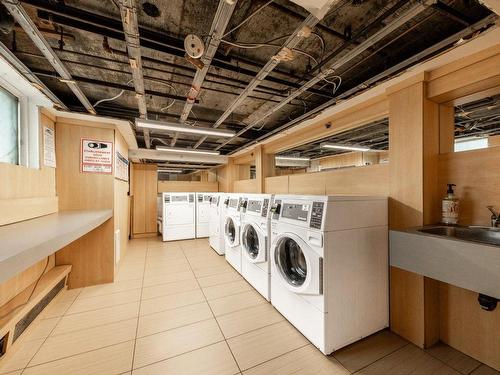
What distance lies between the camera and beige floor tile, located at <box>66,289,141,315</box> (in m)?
2.21

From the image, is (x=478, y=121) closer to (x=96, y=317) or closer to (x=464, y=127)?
(x=464, y=127)

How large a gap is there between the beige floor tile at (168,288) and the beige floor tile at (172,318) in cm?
41

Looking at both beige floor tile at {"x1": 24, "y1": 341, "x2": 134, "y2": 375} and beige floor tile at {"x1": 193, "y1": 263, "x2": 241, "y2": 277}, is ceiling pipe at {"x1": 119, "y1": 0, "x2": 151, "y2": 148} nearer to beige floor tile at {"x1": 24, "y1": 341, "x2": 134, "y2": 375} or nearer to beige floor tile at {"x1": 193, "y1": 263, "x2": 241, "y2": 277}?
beige floor tile at {"x1": 24, "y1": 341, "x2": 134, "y2": 375}

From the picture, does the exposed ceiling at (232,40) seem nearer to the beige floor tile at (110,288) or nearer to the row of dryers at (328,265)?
the row of dryers at (328,265)

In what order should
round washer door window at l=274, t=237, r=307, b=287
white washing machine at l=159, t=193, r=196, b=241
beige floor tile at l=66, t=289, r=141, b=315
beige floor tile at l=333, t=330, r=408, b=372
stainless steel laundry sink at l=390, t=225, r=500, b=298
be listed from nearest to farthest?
stainless steel laundry sink at l=390, t=225, r=500, b=298, beige floor tile at l=333, t=330, r=408, b=372, round washer door window at l=274, t=237, r=307, b=287, beige floor tile at l=66, t=289, r=141, b=315, white washing machine at l=159, t=193, r=196, b=241

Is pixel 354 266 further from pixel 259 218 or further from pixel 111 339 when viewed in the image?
pixel 111 339

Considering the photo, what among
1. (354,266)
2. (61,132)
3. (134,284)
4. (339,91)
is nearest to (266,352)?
(354,266)

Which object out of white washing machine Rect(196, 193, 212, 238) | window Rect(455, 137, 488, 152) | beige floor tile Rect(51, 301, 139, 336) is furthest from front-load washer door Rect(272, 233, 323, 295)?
window Rect(455, 137, 488, 152)

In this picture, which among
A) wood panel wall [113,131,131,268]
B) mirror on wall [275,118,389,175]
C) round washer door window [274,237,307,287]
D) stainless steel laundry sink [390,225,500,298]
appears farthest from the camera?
mirror on wall [275,118,389,175]

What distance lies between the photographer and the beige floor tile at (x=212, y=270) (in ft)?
10.3

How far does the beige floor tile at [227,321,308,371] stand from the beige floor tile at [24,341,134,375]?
80 centimetres

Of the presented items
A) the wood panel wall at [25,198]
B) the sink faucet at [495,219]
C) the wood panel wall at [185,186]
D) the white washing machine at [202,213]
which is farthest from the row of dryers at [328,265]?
the wood panel wall at [185,186]

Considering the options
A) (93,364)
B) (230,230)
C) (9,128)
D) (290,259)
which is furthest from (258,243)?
(9,128)

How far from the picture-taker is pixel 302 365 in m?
1.51
